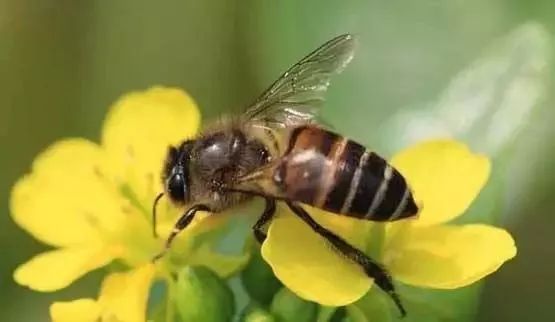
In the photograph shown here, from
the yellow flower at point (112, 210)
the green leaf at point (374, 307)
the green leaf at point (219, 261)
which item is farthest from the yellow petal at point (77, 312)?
the green leaf at point (374, 307)

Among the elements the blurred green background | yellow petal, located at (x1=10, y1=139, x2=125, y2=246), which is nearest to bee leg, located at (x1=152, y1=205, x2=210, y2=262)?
yellow petal, located at (x1=10, y1=139, x2=125, y2=246)

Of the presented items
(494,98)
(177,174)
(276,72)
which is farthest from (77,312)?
(276,72)

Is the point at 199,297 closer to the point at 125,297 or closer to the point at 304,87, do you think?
the point at 125,297

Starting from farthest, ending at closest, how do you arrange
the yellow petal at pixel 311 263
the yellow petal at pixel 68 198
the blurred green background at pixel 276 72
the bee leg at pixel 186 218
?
1. the blurred green background at pixel 276 72
2. the yellow petal at pixel 68 198
3. the bee leg at pixel 186 218
4. the yellow petal at pixel 311 263

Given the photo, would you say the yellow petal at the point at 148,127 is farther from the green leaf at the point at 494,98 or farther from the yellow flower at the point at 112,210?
the green leaf at the point at 494,98

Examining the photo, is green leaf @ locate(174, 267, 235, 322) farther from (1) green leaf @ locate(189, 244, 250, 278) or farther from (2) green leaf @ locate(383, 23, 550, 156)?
(2) green leaf @ locate(383, 23, 550, 156)

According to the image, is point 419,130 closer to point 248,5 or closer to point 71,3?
point 248,5
